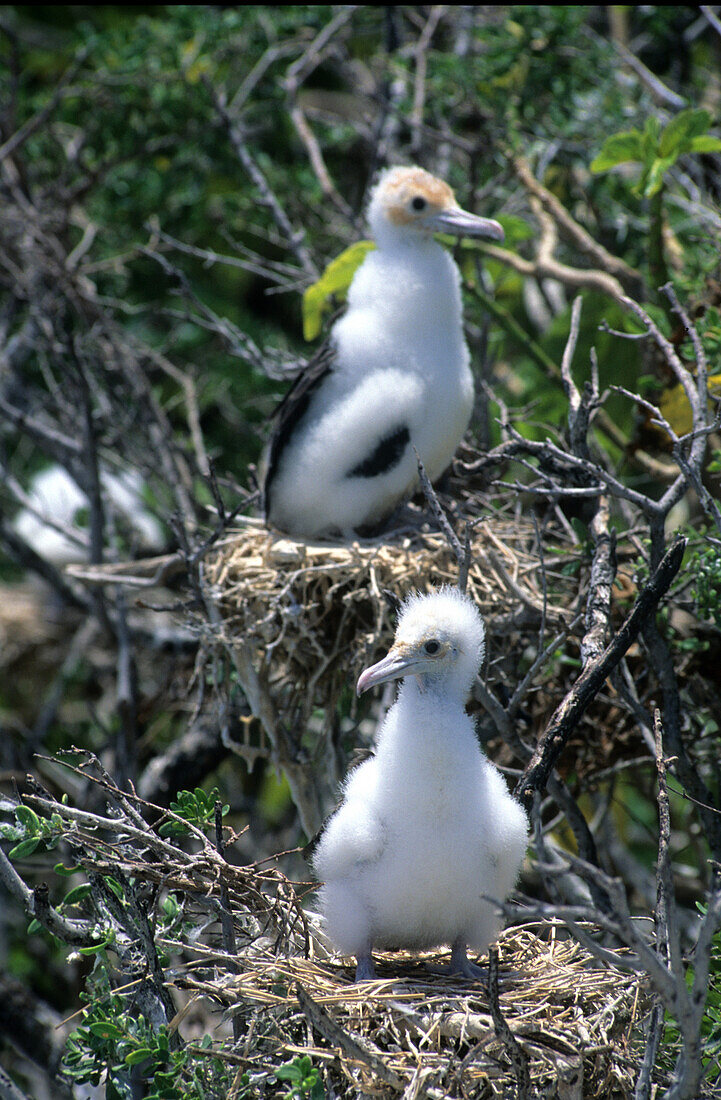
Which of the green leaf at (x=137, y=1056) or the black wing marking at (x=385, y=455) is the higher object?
the black wing marking at (x=385, y=455)

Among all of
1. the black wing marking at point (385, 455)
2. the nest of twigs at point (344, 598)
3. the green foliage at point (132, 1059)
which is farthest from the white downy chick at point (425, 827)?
the black wing marking at point (385, 455)

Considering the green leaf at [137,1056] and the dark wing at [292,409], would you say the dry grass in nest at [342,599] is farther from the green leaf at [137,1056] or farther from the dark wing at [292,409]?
the green leaf at [137,1056]

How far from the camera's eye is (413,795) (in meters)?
2.71

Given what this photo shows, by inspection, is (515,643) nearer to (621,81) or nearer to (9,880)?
(9,880)

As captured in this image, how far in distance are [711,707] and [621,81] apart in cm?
378

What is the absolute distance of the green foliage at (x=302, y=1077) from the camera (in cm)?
218

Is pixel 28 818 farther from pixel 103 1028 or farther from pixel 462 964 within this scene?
pixel 462 964

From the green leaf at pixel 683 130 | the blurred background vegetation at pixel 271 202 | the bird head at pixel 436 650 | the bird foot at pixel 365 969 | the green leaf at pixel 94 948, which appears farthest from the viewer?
the blurred background vegetation at pixel 271 202

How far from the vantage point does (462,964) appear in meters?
2.79

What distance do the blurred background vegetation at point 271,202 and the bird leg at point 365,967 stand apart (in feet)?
7.44

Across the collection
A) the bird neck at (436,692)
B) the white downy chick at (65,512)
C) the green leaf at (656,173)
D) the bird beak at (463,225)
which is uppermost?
the green leaf at (656,173)

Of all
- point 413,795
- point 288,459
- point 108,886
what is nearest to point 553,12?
point 288,459

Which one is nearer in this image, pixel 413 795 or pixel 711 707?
pixel 413 795

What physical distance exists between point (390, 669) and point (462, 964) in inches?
30.5
